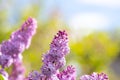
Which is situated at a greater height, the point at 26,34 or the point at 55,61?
the point at 26,34

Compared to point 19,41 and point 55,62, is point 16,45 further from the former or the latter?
point 55,62

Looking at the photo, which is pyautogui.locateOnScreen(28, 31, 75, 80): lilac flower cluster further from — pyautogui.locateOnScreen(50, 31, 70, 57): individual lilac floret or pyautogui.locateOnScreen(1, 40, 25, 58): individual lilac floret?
pyautogui.locateOnScreen(1, 40, 25, 58): individual lilac floret

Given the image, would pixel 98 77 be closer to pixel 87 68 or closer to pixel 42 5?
pixel 87 68

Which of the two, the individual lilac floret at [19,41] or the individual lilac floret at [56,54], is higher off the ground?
the individual lilac floret at [19,41]

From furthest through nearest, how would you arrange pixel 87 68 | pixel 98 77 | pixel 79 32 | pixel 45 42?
1. pixel 79 32
2. pixel 45 42
3. pixel 87 68
4. pixel 98 77

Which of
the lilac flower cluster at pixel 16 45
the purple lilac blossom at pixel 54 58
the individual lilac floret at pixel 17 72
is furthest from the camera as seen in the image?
the individual lilac floret at pixel 17 72

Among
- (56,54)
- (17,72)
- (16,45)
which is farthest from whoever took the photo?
(17,72)

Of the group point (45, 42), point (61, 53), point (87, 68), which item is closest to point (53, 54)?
point (61, 53)

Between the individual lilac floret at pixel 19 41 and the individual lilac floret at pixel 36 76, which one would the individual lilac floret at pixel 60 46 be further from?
the individual lilac floret at pixel 19 41

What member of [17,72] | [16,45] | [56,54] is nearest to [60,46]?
[56,54]

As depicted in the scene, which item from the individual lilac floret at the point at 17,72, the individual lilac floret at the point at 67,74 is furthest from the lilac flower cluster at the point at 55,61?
the individual lilac floret at the point at 17,72

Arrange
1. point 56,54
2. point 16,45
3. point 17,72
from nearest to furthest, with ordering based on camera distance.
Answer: point 56,54 → point 16,45 → point 17,72
